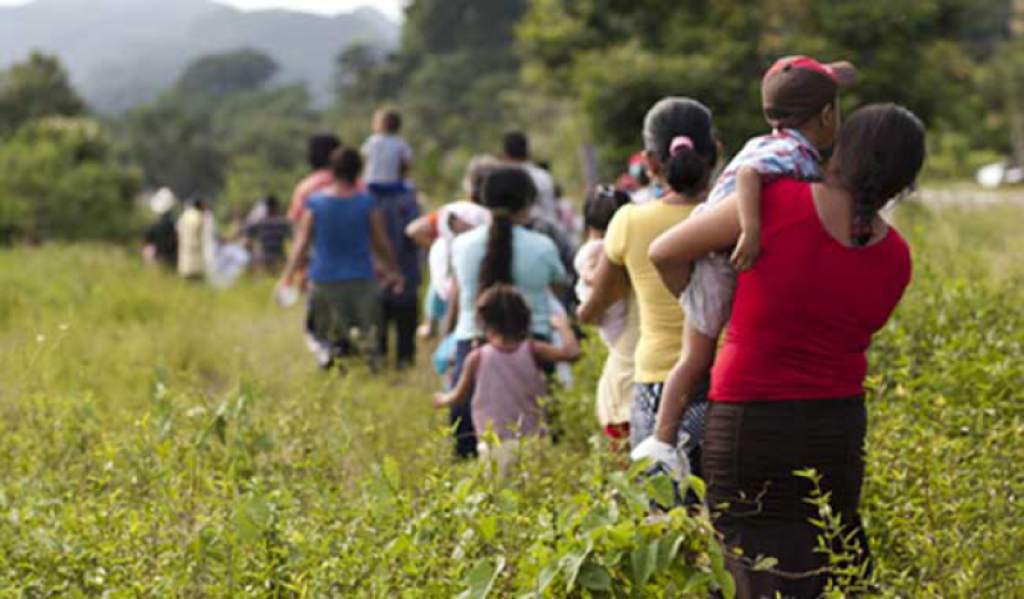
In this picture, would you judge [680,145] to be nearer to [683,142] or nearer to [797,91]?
[683,142]

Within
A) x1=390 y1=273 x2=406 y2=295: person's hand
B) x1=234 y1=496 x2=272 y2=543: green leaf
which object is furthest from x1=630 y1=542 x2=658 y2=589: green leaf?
x1=390 y1=273 x2=406 y2=295: person's hand

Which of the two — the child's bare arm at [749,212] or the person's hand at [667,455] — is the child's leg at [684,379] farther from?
the child's bare arm at [749,212]

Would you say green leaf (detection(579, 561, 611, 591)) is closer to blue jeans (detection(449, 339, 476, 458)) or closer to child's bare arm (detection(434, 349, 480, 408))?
child's bare arm (detection(434, 349, 480, 408))

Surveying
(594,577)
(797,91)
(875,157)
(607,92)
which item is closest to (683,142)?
(797,91)

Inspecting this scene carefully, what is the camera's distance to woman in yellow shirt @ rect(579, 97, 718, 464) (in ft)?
13.2

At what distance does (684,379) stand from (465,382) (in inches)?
74.3

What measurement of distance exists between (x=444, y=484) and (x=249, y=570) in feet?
1.92

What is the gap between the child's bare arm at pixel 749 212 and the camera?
10.6 feet

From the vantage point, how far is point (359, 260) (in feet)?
25.8

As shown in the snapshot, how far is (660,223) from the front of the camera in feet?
13.2

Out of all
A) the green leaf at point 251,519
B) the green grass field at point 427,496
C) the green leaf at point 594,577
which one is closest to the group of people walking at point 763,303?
the green grass field at point 427,496

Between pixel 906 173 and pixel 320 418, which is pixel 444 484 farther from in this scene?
pixel 320 418

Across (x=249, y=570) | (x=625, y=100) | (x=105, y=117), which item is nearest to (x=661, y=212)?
(x=249, y=570)

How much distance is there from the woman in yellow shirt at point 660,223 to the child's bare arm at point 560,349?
1.36 m
